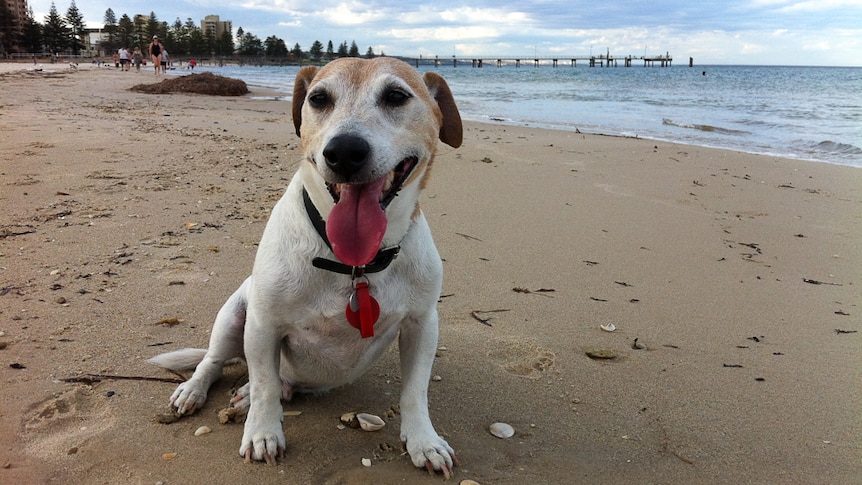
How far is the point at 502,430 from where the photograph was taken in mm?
2738

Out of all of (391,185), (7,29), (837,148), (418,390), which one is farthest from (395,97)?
(7,29)

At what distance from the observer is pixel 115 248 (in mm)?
4637

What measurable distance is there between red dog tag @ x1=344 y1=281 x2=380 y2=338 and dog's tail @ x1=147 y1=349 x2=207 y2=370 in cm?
116

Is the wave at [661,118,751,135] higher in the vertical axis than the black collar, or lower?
higher

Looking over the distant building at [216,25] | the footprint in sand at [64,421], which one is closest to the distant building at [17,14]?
the distant building at [216,25]

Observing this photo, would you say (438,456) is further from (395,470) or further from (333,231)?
(333,231)

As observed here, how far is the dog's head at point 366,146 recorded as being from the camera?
2.23 meters

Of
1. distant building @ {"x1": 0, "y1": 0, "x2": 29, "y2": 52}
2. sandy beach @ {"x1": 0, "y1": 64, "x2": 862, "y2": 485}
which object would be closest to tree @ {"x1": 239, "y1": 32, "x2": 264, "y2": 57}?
distant building @ {"x1": 0, "y1": 0, "x2": 29, "y2": 52}

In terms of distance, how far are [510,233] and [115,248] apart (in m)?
3.26

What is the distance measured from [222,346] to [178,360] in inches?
13.5

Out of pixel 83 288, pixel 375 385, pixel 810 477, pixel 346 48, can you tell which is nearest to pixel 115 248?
pixel 83 288

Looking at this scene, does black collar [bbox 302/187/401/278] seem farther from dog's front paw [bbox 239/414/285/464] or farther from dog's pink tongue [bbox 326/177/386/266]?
dog's front paw [bbox 239/414/285/464]

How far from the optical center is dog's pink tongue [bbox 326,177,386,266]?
7.55 ft

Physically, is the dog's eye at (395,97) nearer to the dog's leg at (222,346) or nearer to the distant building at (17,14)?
the dog's leg at (222,346)
